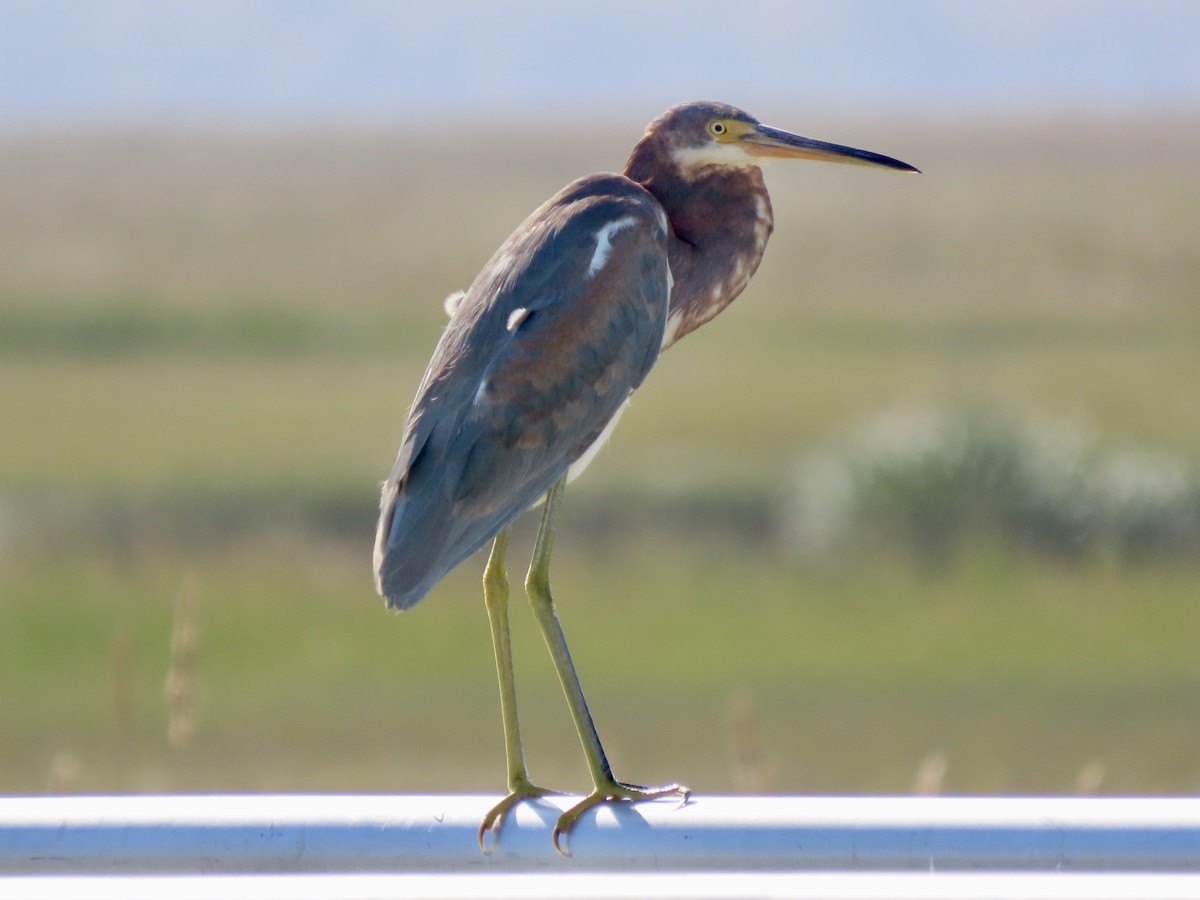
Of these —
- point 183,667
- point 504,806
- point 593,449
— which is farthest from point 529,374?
point 183,667

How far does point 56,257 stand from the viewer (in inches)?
1340

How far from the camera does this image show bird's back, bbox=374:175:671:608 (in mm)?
3004

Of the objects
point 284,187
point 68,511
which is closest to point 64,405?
point 68,511

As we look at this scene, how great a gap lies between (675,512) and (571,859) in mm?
12517

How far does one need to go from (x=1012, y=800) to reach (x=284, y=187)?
46.9 meters

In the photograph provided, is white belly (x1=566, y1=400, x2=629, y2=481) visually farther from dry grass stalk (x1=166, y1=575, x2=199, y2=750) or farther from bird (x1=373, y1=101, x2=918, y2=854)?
dry grass stalk (x1=166, y1=575, x2=199, y2=750)

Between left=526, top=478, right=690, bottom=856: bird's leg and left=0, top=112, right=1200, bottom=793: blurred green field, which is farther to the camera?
left=0, top=112, right=1200, bottom=793: blurred green field

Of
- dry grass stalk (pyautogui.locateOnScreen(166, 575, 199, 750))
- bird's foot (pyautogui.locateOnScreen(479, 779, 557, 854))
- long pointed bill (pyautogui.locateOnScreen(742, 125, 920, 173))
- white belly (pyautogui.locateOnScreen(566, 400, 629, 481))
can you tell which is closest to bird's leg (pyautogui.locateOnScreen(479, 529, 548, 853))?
bird's foot (pyautogui.locateOnScreen(479, 779, 557, 854))

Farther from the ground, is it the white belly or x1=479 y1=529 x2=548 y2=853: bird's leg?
the white belly

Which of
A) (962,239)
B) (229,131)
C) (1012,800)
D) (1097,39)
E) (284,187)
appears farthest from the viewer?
(1097,39)

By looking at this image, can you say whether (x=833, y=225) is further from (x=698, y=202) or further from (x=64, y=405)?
(x=698, y=202)

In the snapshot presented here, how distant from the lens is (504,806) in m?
2.67

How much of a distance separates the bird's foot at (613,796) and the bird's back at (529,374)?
433mm

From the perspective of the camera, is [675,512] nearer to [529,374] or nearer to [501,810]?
[529,374]
